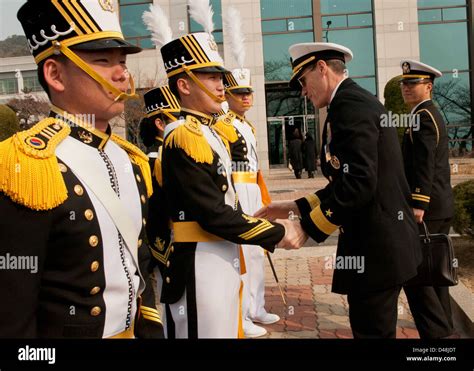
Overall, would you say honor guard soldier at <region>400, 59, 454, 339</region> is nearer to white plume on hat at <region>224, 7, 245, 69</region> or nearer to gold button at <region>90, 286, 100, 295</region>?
white plume on hat at <region>224, 7, 245, 69</region>

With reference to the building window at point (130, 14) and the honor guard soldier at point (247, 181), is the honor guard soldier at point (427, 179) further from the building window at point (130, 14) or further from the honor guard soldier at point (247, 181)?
the building window at point (130, 14)

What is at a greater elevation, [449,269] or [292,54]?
[292,54]

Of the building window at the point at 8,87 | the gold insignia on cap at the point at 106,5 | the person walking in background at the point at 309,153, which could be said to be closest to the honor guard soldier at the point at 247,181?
the gold insignia on cap at the point at 106,5

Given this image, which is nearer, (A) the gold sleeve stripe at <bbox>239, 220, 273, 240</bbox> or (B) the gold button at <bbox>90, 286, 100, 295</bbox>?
(B) the gold button at <bbox>90, 286, 100, 295</bbox>

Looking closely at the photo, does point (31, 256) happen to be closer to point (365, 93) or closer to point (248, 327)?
point (365, 93)

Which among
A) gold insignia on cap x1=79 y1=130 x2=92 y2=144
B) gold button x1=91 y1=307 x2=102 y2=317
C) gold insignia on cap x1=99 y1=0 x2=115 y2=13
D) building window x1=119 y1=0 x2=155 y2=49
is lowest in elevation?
gold button x1=91 y1=307 x2=102 y2=317

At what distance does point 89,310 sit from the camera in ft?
5.48

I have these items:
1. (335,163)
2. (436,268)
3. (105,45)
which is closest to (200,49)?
(335,163)

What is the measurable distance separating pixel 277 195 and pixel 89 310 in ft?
36.8

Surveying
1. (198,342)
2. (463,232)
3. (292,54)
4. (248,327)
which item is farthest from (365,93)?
(463,232)

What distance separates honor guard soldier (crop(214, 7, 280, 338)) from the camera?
4.86 meters

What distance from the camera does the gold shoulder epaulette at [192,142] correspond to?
8.75ft

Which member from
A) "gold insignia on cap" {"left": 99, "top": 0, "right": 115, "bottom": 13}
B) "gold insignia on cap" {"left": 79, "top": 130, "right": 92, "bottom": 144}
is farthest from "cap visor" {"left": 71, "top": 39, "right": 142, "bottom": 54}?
"gold insignia on cap" {"left": 79, "top": 130, "right": 92, "bottom": 144}

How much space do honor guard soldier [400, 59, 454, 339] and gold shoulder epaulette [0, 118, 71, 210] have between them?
3.20 m
